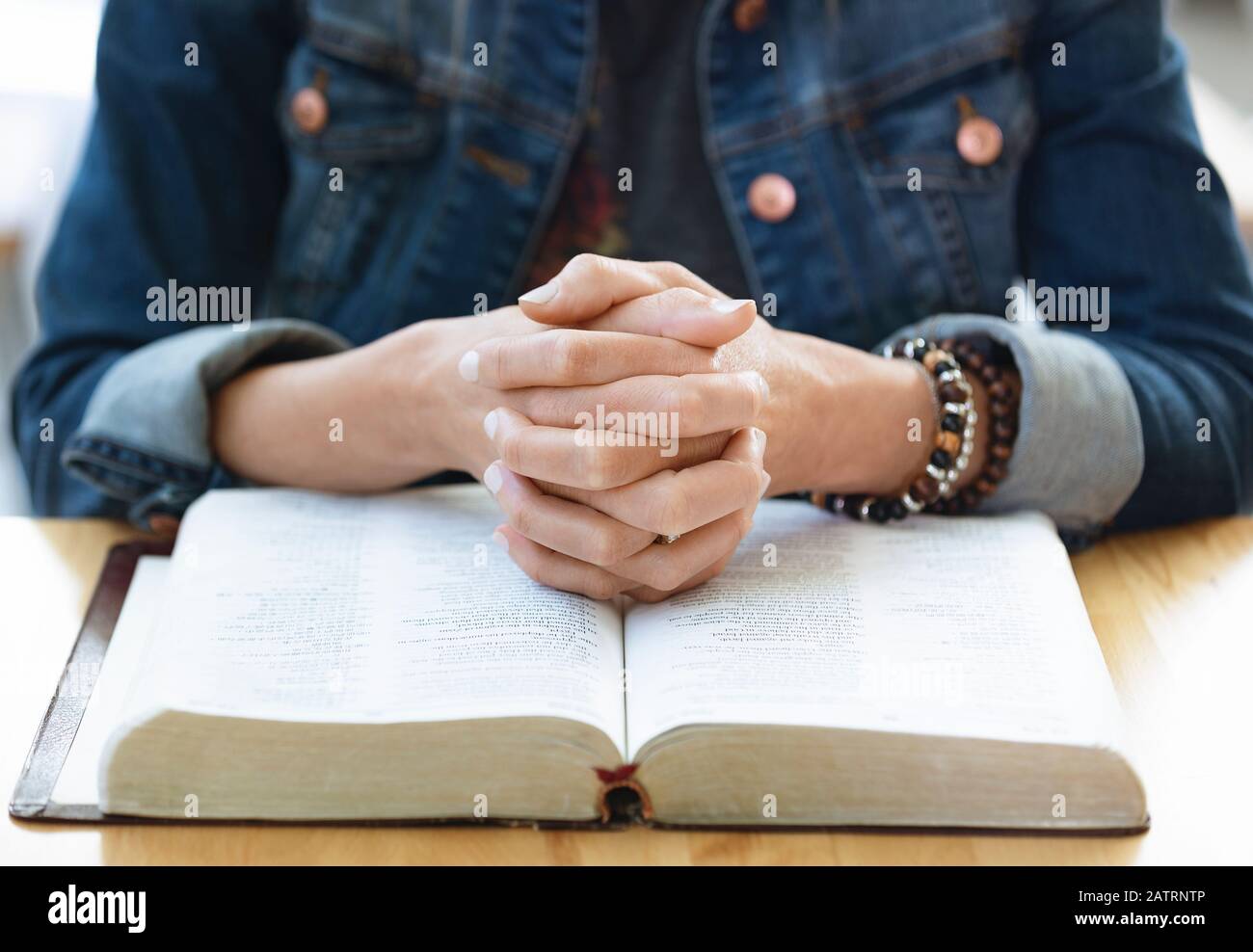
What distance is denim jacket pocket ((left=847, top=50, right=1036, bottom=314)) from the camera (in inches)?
40.8

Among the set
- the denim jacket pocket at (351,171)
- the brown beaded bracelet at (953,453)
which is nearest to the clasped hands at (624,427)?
the brown beaded bracelet at (953,453)

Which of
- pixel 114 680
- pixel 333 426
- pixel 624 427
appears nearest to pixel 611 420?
pixel 624 427

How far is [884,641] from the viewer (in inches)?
26.3

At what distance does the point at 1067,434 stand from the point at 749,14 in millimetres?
482

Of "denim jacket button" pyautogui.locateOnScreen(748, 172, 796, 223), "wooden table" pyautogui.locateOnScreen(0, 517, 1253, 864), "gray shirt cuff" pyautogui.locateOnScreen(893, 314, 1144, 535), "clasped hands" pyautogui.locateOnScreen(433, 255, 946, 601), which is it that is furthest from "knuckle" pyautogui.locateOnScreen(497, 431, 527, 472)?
"denim jacket button" pyautogui.locateOnScreen(748, 172, 796, 223)

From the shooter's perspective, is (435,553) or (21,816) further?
(435,553)

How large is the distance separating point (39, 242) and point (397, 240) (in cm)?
107

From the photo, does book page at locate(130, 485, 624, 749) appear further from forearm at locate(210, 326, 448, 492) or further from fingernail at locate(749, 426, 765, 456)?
fingernail at locate(749, 426, 765, 456)

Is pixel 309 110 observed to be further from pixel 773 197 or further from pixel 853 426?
pixel 853 426

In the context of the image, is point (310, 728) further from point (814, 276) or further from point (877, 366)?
point (814, 276)

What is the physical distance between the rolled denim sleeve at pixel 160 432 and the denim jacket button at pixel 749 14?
0.49m

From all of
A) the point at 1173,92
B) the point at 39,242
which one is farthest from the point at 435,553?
the point at 39,242

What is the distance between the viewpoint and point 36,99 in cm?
200
